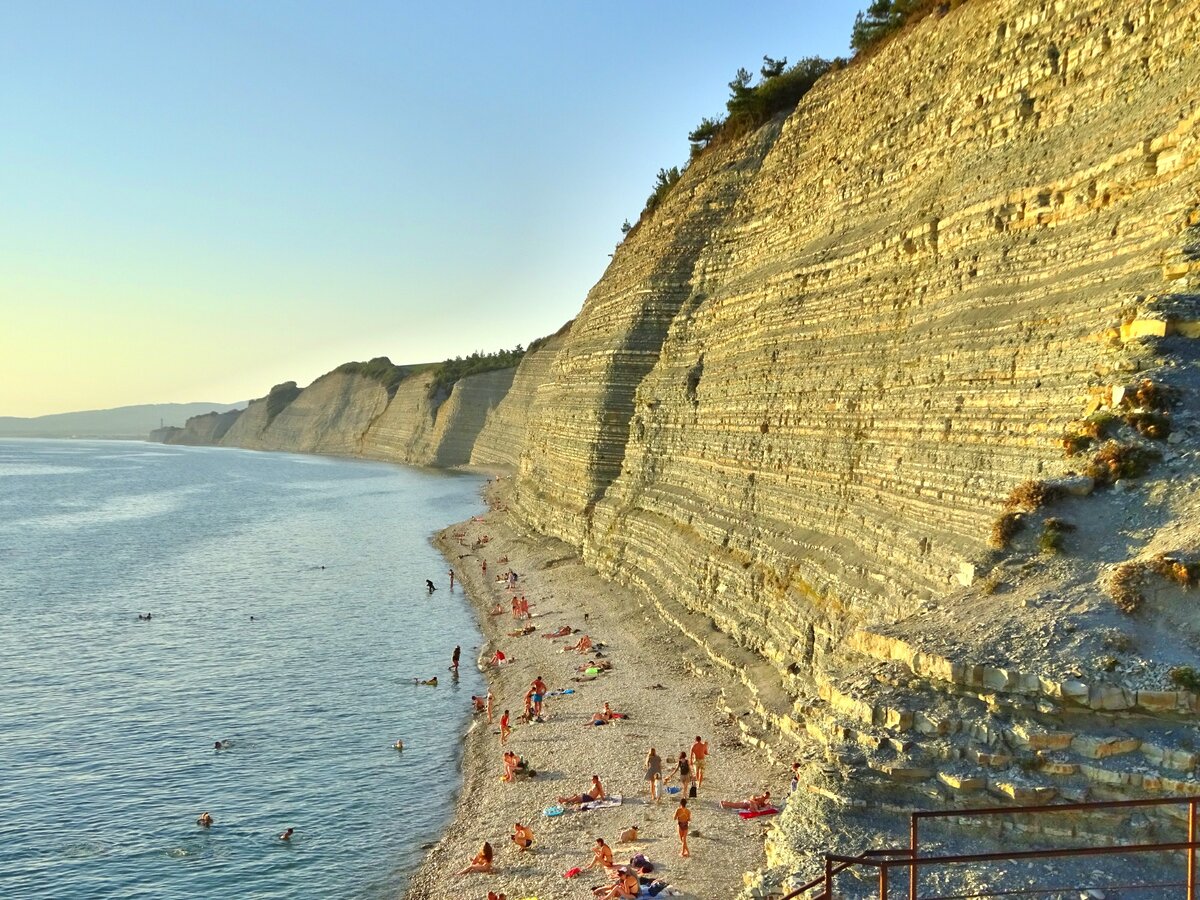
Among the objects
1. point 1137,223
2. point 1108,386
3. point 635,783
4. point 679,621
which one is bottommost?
point 635,783

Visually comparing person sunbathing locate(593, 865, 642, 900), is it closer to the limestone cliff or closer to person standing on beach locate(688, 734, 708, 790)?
person standing on beach locate(688, 734, 708, 790)

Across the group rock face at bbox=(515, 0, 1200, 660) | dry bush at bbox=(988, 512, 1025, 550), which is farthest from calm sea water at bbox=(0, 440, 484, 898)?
dry bush at bbox=(988, 512, 1025, 550)

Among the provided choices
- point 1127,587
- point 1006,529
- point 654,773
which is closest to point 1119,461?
point 1006,529

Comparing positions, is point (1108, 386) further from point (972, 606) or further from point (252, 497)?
point (252, 497)

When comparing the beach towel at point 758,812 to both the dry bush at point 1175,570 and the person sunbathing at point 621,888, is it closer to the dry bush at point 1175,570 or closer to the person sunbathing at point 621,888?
the person sunbathing at point 621,888

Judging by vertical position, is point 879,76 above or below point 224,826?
above

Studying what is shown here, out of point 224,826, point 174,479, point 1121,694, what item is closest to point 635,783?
point 224,826
